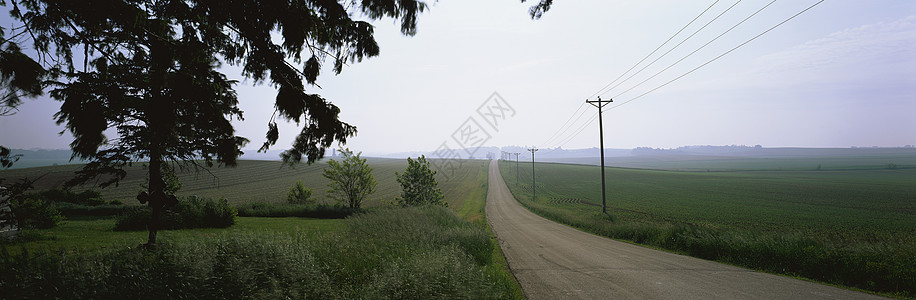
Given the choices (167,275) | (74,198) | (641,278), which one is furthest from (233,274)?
(74,198)

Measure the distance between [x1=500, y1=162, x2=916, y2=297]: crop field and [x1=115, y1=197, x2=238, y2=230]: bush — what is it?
24229 millimetres

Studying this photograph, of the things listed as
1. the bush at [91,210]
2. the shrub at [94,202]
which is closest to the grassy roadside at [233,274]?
the bush at [91,210]

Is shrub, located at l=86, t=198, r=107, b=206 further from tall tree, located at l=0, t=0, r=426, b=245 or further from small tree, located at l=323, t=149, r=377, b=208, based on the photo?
tall tree, located at l=0, t=0, r=426, b=245

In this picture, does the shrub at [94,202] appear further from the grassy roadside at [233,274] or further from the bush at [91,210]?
the grassy roadside at [233,274]

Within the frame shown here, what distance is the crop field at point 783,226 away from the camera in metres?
10.0

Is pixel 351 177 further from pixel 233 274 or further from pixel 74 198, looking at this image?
pixel 233 274

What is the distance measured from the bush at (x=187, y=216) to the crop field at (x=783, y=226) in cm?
2423

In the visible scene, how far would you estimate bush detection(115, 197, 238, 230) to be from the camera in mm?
19234

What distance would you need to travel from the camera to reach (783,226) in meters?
31.2

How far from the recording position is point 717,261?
13281mm

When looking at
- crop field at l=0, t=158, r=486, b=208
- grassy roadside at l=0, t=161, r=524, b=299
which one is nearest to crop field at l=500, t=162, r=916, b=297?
grassy roadside at l=0, t=161, r=524, b=299

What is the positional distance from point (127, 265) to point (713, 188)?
3357 inches

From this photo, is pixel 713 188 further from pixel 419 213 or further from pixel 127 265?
pixel 127 265

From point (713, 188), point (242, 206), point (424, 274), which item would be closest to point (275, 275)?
point (424, 274)
